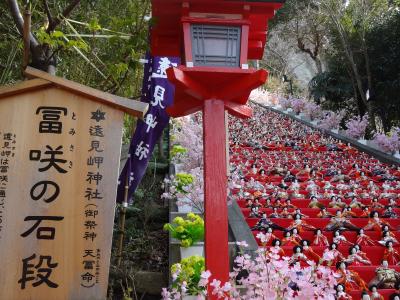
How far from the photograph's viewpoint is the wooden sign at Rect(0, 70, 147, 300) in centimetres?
307

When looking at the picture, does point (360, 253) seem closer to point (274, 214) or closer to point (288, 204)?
point (274, 214)

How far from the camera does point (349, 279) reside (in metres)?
4.48

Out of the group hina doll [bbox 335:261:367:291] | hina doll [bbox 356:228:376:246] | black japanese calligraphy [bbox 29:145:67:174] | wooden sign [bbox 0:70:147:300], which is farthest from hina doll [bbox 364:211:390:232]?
black japanese calligraphy [bbox 29:145:67:174]

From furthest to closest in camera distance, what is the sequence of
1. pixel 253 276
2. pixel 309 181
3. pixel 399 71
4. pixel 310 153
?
pixel 399 71
pixel 310 153
pixel 309 181
pixel 253 276

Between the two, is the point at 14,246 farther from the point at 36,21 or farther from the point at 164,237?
the point at 164,237

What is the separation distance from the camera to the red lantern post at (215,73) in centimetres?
391

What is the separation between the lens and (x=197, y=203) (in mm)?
6098

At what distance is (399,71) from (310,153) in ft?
13.8

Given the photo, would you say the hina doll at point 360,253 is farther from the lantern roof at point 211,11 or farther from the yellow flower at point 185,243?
the lantern roof at point 211,11

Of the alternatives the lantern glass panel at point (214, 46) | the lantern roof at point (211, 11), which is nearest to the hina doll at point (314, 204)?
the lantern roof at point (211, 11)

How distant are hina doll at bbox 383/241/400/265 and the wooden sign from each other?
3518 mm

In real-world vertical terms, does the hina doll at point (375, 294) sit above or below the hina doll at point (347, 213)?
below

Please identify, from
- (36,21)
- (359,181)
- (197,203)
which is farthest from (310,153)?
(36,21)

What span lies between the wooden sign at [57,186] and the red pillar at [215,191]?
0.87 meters
